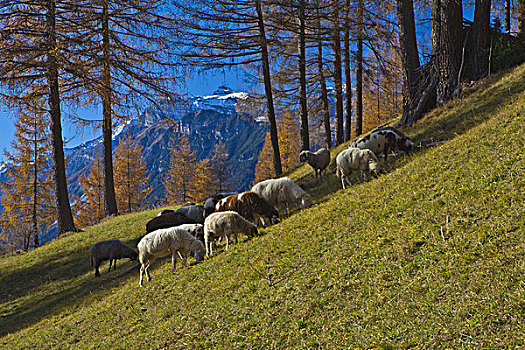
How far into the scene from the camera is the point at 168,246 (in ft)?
30.2

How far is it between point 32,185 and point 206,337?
1227 inches

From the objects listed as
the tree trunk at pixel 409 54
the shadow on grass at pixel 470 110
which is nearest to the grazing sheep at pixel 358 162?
the shadow on grass at pixel 470 110

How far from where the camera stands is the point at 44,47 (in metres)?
12.4

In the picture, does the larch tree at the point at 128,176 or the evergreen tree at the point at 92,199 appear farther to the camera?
the evergreen tree at the point at 92,199

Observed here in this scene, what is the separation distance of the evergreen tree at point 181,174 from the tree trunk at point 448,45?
33483mm

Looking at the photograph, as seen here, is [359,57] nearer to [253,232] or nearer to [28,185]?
[253,232]

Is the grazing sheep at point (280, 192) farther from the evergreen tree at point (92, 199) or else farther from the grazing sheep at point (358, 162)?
the evergreen tree at point (92, 199)

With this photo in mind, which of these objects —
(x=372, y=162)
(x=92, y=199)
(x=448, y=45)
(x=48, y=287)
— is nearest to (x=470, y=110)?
(x=448, y=45)

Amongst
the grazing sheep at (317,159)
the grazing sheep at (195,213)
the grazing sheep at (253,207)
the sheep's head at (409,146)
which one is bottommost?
the grazing sheep at (195,213)

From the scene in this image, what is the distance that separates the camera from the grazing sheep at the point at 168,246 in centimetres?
900

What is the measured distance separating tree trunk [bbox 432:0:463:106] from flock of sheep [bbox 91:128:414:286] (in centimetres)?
492

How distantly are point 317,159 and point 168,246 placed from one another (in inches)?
328

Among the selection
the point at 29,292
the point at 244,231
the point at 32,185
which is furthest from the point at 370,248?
the point at 32,185

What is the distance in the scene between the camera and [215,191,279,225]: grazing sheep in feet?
32.9
